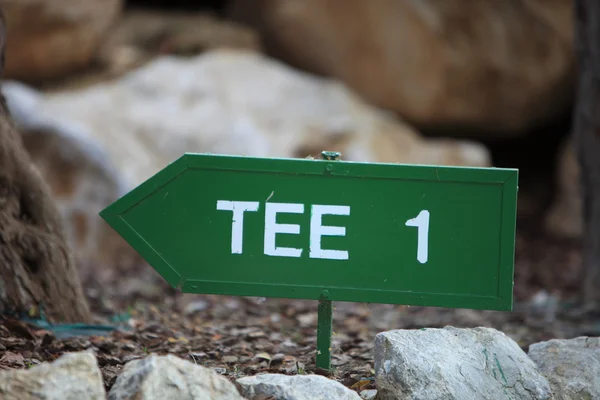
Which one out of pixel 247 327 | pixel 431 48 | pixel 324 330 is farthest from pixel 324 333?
pixel 431 48

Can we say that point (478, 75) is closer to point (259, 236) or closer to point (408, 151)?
point (408, 151)

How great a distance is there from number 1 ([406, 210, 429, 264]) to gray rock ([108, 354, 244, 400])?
2.37ft

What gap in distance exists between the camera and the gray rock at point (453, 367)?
2.23 meters

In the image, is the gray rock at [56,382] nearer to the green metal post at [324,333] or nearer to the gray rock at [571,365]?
the green metal post at [324,333]

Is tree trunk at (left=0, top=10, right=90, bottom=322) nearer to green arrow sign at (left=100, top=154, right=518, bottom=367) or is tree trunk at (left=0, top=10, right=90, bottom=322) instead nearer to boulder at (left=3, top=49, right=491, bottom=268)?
green arrow sign at (left=100, top=154, right=518, bottom=367)

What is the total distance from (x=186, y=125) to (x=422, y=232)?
13.9 ft

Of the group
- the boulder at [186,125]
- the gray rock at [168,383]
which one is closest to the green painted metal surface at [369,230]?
the gray rock at [168,383]

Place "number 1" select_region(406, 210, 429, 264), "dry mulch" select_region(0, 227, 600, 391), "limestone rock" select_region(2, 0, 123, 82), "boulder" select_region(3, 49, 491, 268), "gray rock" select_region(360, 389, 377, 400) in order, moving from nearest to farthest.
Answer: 1. "gray rock" select_region(360, 389, 377, 400)
2. "number 1" select_region(406, 210, 429, 264)
3. "dry mulch" select_region(0, 227, 600, 391)
4. "boulder" select_region(3, 49, 491, 268)
5. "limestone rock" select_region(2, 0, 123, 82)

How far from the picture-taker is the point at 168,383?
1966 mm

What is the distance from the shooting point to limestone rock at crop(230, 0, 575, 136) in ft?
23.9

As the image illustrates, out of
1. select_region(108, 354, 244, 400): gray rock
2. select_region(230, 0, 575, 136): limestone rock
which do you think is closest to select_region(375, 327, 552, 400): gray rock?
select_region(108, 354, 244, 400): gray rock

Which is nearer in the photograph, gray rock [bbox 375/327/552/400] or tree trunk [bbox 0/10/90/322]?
gray rock [bbox 375/327/552/400]

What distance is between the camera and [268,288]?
8.16ft

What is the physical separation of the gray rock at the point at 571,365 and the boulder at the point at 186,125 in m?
3.94
